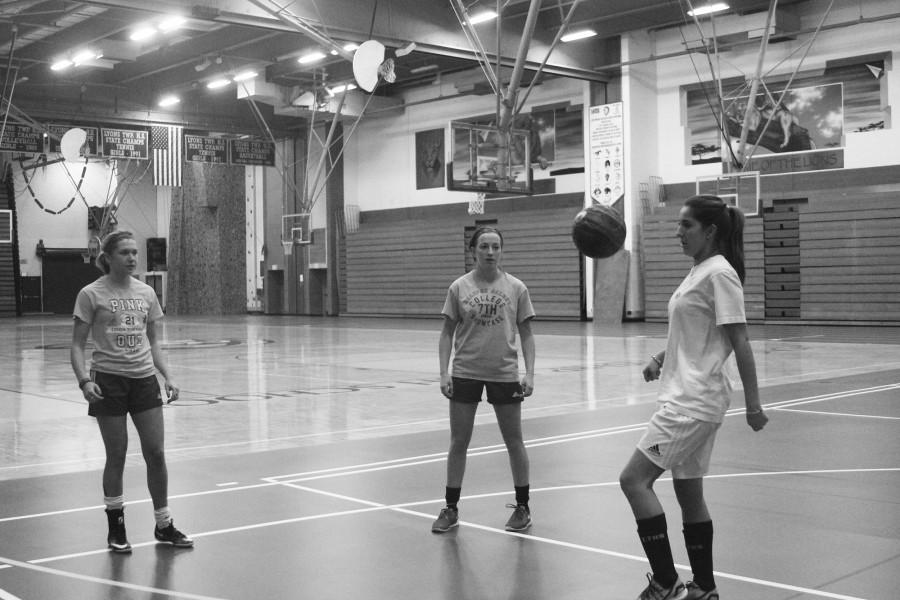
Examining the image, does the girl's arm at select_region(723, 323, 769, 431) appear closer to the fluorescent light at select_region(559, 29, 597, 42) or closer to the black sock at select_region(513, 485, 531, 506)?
the black sock at select_region(513, 485, 531, 506)

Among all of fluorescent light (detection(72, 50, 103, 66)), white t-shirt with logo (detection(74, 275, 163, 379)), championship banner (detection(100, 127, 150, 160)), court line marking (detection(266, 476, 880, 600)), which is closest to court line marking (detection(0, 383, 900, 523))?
court line marking (detection(266, 476, 880, 600))

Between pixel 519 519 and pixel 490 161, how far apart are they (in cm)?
2062

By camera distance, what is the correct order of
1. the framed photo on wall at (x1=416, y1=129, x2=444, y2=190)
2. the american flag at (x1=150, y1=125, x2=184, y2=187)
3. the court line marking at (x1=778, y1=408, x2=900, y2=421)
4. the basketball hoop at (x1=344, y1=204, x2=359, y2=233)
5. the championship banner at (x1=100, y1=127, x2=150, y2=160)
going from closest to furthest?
the court line marking at (x1=778, y1=408, x2=900, y2=421), the championship banner at (x1=100, y1=127, x2=150, y2=160), the american flag at (x1=150, y1=125, x2=184, y2=187), the framed photo on wall at (x1=416, y1=129, x2=444, y2=190), the basketball hoop at (x1=344, y1=204, x2=359, y2=233)

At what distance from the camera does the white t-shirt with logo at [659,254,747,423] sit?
3.84 meters

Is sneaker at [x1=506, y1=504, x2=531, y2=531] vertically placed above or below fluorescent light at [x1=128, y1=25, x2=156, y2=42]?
below

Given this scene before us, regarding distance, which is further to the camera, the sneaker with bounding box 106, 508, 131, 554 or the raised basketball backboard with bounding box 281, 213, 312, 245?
the raised basketball backboard with bounding box 281, 213, 312, 245

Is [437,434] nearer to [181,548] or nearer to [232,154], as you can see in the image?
[181,548]

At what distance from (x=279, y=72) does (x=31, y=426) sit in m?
21.7

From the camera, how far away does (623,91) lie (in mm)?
28484

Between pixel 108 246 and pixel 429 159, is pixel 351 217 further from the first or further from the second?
pixel 108 246

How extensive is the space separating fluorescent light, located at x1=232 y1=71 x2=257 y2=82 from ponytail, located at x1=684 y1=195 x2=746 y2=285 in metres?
27.7

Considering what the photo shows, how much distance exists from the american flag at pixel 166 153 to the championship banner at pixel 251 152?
5.38 feet

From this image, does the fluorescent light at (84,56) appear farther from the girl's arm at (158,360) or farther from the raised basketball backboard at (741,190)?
the girl's arm at (158,360)

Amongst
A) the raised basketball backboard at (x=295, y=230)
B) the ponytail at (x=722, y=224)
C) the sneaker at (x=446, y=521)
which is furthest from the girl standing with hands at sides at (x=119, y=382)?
the raised basketball backboard at (x=295, y=230)
